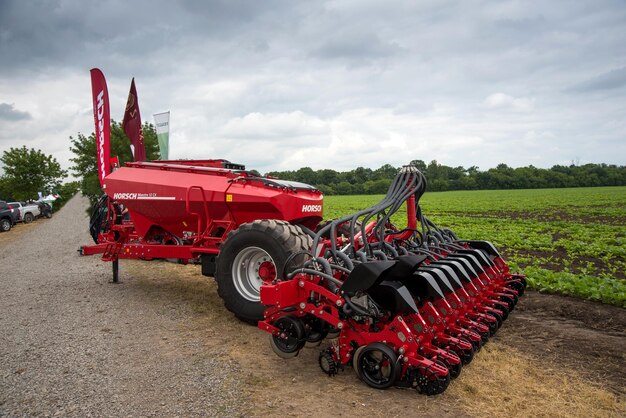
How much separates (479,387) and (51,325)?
5060 millimetres

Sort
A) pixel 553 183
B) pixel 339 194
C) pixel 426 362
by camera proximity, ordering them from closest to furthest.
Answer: pixel 426 362
pixel 339 194
pixel 553 183

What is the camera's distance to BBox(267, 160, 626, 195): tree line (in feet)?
210

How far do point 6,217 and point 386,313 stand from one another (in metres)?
26.0

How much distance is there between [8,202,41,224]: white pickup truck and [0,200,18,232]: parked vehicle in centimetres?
187

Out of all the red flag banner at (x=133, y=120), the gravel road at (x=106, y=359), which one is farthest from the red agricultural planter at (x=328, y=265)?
the red flag banner at (x=133, y=120)

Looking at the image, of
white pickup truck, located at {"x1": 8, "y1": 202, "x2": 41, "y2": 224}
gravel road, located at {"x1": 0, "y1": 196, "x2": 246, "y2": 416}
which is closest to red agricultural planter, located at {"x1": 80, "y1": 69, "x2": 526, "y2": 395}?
gravel road, located at {"x1": 0, "y1": 196, "x2": 246, "y2": 416}

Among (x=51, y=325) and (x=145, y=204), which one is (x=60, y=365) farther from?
(x=145, y=204)

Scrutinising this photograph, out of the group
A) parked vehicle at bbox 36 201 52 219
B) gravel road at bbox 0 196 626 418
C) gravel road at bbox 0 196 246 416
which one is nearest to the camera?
gravel road at bbox 0 196 626 418

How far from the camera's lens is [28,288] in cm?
831

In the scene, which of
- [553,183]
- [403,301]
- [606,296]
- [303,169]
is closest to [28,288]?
[403,301]

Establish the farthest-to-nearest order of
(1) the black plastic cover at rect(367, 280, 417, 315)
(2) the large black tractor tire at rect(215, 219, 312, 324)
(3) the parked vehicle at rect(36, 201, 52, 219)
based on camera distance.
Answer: (3) the parked vehicle at rect(36, 201, 52, 219) → (2) the large black tractor tire at rect(215, 219, 312, 324) → (1) the black plastic cover at rect(367, 280, 417, 315)

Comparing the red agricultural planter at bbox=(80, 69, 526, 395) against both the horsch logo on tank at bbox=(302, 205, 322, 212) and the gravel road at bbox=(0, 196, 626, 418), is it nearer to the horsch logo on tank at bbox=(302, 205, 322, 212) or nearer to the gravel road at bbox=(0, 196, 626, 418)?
the horsch logo on tank at bbox=(302, 205, 322, 212)

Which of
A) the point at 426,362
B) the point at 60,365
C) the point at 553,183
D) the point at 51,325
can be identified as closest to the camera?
the point at 426,362

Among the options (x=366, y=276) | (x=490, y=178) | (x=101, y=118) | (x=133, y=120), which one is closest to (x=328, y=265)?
(x=366, y=276)
